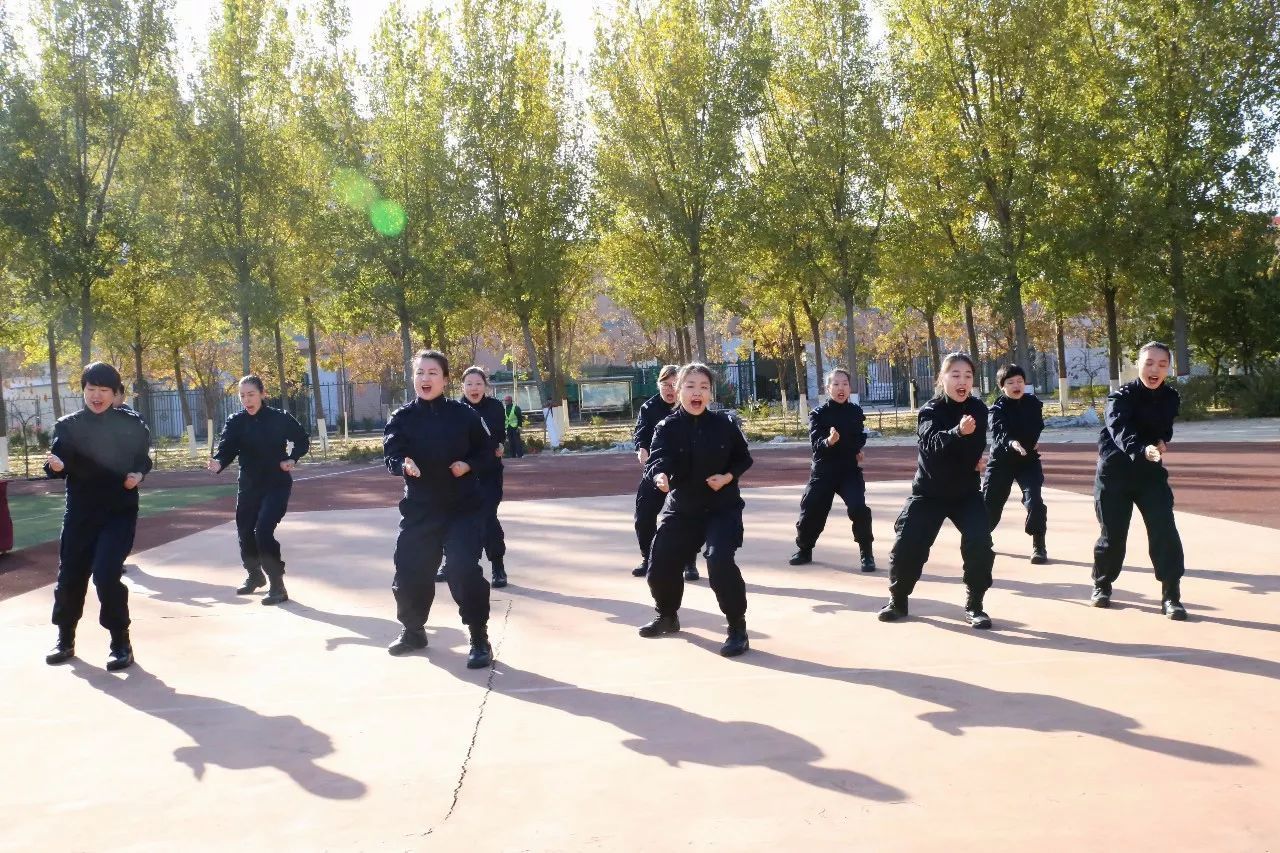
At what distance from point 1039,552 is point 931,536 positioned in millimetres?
2518

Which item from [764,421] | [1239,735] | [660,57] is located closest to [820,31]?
[660,57]

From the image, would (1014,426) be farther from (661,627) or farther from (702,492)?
(661,627)

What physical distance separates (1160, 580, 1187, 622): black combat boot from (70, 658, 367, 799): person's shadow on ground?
481 centimetres

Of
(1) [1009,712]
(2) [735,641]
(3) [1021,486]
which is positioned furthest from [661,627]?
(3) [1021,486]

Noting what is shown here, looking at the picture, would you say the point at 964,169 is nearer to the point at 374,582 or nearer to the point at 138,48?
the point at 138,48

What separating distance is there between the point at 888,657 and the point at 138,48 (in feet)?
91.5

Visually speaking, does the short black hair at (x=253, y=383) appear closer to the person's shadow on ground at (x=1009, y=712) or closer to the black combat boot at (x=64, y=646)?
the black combat boot at (x=64, y=646)

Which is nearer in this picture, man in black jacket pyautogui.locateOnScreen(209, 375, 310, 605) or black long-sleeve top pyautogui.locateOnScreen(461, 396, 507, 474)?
man in black jacket pyautogui.locateOnScreen(209, 375, 310, 605)

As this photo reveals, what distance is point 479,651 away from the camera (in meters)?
5.94

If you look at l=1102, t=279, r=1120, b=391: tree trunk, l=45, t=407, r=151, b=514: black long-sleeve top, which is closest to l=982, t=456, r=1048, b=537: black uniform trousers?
l=45, t=407, r=151, b=514: black long-sleeve top

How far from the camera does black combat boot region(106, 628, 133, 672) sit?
6121mm

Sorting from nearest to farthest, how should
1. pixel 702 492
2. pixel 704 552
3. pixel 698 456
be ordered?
pixel 698 456 → pixel 702 492 → pixel 704 552

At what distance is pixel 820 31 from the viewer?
2891 centimetres

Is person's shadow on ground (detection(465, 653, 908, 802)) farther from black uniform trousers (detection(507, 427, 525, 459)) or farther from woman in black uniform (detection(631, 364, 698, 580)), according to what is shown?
black uniform trousers (detection(507, 427, 525, 459))
